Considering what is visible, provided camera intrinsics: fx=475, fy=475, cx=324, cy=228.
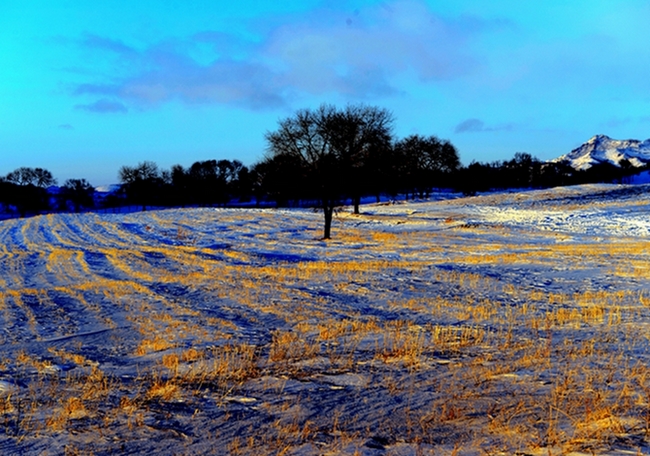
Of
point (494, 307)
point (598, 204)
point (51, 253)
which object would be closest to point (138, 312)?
point (494, 307)

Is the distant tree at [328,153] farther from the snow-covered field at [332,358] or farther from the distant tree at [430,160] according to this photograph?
the distant tree at [430,160]

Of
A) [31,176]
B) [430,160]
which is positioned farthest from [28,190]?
[430,160]

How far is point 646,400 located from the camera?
5.56m

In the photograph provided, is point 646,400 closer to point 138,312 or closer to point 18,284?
point 138,312

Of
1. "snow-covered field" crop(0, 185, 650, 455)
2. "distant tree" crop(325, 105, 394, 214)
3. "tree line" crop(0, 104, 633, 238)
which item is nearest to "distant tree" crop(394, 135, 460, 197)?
"tree line" crop(0, 104, 633, 238)

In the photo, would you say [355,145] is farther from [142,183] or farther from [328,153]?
[142,183]

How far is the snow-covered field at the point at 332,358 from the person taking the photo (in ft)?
16.2

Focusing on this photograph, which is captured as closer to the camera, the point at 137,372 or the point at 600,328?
the point at 137,372

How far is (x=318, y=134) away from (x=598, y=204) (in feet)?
125

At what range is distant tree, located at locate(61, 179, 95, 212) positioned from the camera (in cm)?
10825

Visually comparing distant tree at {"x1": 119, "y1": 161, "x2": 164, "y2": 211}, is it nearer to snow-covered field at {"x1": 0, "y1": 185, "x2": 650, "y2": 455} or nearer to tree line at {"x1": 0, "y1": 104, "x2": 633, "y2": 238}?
A: tree line at {"x1": 0, "y1": 104, "x2": 633, "y2": 238}

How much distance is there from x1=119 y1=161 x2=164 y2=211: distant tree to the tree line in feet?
0.70

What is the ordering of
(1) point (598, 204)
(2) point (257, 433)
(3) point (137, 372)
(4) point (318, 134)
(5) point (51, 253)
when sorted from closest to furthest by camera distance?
(2) point (257, 433) < (3) point (137, 372) < (5) point (51, 253) < (4) point (318, 134) < (1) point (598, 204)

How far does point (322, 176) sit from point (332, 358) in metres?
26.6
